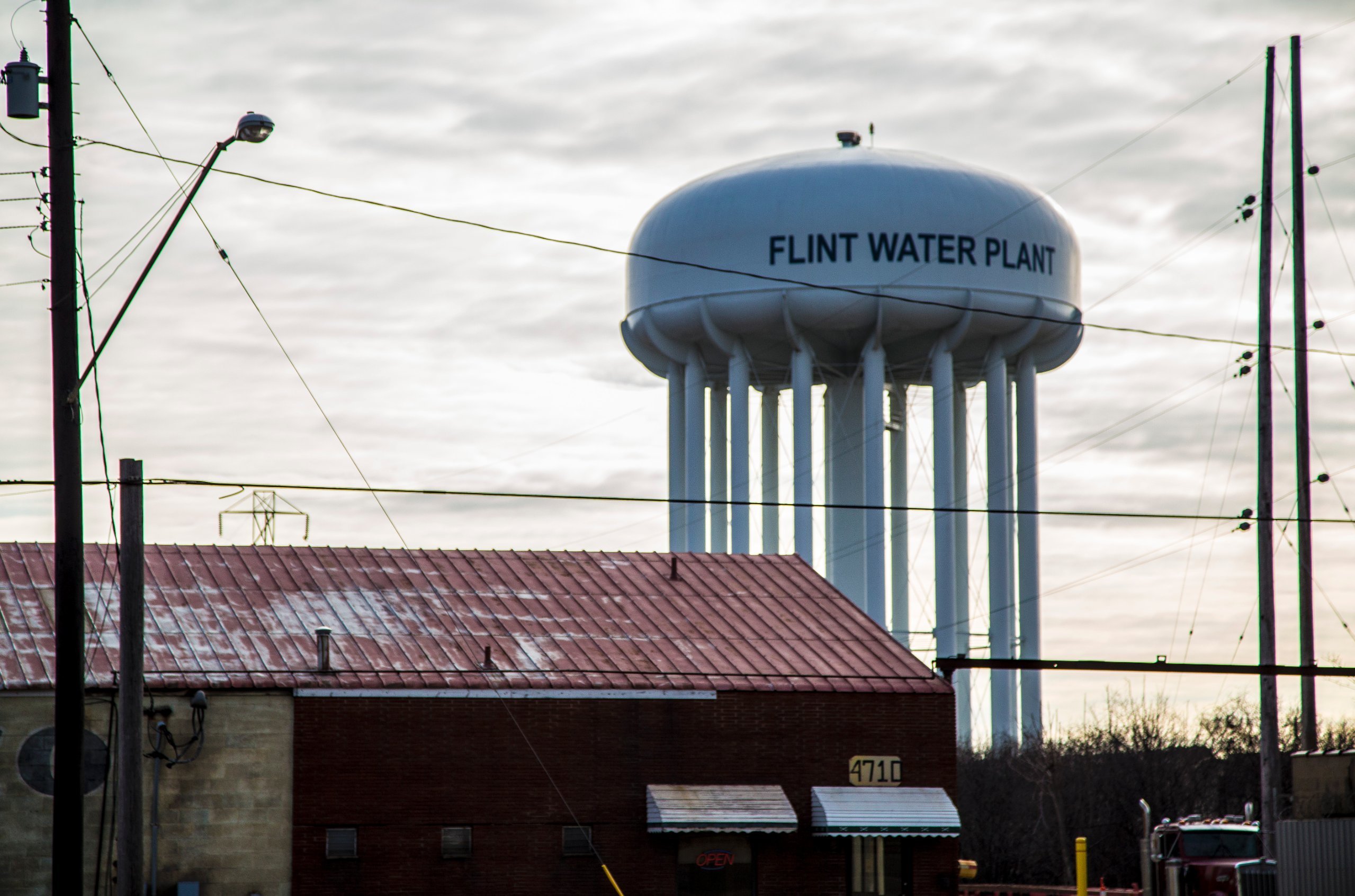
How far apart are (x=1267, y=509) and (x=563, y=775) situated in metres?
10.5

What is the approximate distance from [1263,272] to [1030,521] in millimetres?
17806

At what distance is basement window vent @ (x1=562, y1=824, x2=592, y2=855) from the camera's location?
89.4 feet

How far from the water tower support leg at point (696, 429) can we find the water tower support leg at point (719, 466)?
433 mm

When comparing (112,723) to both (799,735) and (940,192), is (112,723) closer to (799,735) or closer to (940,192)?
(799,735)

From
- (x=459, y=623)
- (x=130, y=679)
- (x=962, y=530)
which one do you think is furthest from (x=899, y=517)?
(x=130, y=679)

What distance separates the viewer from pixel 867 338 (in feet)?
147

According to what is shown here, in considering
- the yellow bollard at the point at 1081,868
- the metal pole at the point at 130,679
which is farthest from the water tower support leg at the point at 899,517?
the metal pole at the point at 130,679

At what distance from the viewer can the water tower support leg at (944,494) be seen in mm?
43938

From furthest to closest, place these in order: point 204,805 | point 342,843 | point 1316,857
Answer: point 342,843
point 204,805
point 1316,857

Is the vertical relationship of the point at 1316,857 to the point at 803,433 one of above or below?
below

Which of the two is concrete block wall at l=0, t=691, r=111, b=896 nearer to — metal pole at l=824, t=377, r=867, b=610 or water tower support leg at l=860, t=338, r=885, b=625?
water tower support leg at l=860, t=338, r=885, b=625

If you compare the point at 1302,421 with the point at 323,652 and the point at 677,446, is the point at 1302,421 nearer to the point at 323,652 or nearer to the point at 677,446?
the point at 323,652

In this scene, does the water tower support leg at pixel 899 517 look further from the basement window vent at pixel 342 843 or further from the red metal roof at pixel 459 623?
the basement window vent at pixel 342 843

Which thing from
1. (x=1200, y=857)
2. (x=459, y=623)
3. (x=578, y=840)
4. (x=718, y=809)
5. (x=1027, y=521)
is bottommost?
(x=1200, y=857)
